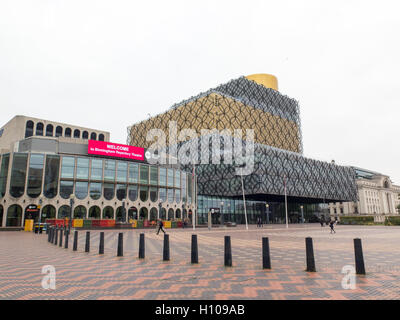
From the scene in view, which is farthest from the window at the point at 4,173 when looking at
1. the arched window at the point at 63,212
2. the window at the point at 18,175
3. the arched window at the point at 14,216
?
the arched window at the point at 63,212

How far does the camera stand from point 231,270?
26.1 ft

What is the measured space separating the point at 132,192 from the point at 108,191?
4555 mm

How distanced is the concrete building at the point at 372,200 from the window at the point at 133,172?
87735 mm

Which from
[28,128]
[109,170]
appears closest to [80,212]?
[109,170]

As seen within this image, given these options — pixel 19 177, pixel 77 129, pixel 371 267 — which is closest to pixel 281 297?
pixel 371 267

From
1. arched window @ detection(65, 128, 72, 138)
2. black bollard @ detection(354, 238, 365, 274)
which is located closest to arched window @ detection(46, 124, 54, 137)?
arched window @ detection(65, 128, 72, 138)

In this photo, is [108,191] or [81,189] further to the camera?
[108,191]

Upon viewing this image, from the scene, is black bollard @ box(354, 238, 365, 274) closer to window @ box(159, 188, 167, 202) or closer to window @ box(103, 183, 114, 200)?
window @ box(103, 183, 114, 200)

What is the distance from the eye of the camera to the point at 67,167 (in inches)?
1855

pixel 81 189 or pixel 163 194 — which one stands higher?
pixel 81 189

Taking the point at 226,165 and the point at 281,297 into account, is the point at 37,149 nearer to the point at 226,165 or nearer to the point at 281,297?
the point at 226,165

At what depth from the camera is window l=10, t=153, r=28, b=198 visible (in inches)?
1676

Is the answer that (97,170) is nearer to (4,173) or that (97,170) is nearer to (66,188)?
(66,188)
